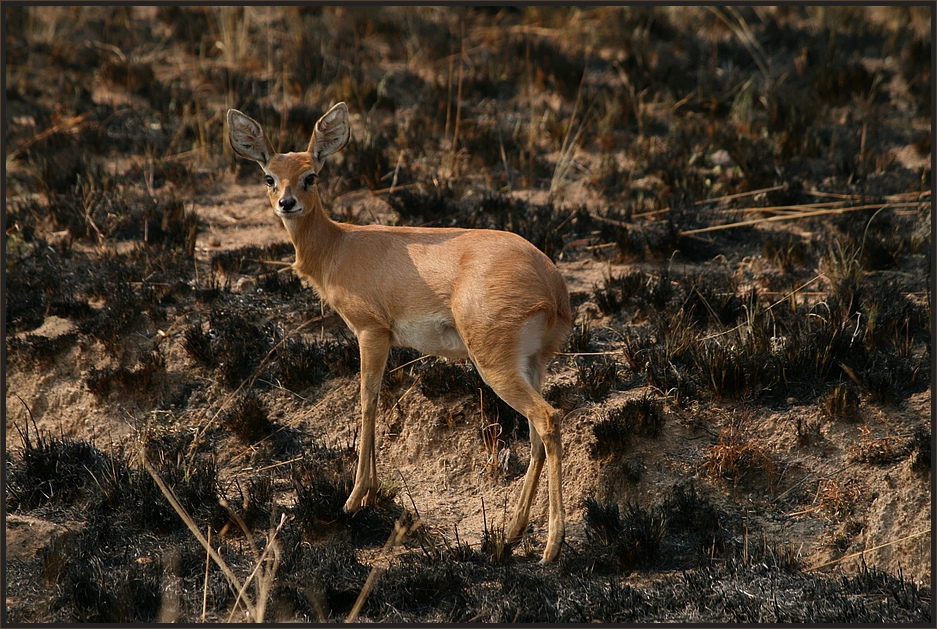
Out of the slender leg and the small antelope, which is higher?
the small antelope

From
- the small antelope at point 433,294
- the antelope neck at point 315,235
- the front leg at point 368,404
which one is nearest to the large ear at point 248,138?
the small antelope at point 433,294

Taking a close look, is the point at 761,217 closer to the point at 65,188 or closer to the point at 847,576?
the point at 847,576

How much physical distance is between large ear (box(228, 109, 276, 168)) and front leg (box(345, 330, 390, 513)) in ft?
5.09

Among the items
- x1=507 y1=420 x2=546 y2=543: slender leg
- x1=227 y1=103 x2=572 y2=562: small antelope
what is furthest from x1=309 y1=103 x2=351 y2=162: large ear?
x1=507 y1=420 x2=546 y2=543: slender leg

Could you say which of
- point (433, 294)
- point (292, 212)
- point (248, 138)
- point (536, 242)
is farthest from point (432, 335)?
point (536, 242)

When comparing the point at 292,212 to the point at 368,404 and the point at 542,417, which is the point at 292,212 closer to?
the point at 368,404

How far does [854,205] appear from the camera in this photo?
10.5m

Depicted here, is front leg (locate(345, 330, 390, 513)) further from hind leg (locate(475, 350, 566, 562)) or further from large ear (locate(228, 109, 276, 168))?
large ear (locate(228, 109, 276, 168))

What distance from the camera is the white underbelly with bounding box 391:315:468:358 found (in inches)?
262

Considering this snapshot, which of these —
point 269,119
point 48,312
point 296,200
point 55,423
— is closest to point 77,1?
point 269,119

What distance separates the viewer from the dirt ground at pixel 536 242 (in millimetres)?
7340

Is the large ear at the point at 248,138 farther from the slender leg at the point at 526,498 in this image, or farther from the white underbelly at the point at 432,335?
the slender leg at the point at 526,498

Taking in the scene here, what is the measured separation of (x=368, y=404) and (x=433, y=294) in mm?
1016

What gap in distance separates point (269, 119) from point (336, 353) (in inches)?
202
